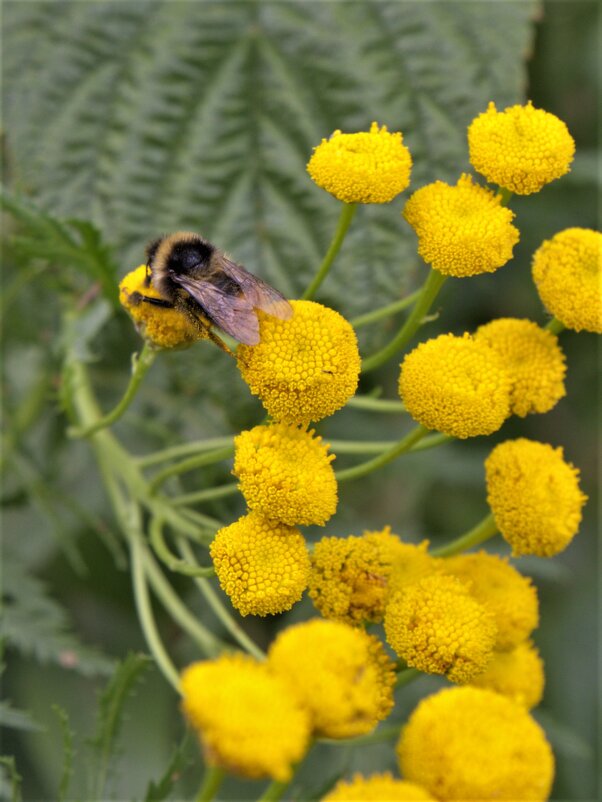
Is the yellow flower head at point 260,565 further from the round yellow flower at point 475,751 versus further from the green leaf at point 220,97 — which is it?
A: the green leaf at point 220,97

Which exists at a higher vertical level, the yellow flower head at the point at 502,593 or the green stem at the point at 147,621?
the yellow flower head at the point at 502,593

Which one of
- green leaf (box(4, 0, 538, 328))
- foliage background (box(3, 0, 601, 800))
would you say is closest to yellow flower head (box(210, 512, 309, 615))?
foliage background (box(3, 0, 601, 800))

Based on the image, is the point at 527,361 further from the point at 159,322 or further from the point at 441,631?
the point at 159,322

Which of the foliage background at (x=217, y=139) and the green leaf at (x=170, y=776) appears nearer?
the green leaf at (x=170, y=776)

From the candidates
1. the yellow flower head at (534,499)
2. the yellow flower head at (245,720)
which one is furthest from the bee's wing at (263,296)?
the yellow flower head at (245,720)

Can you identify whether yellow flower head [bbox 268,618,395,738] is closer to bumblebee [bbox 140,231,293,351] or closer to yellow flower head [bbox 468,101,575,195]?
bumblebee [bbox 140,231,293,351]

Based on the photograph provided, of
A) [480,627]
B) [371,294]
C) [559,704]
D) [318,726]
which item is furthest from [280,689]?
[559,704]
